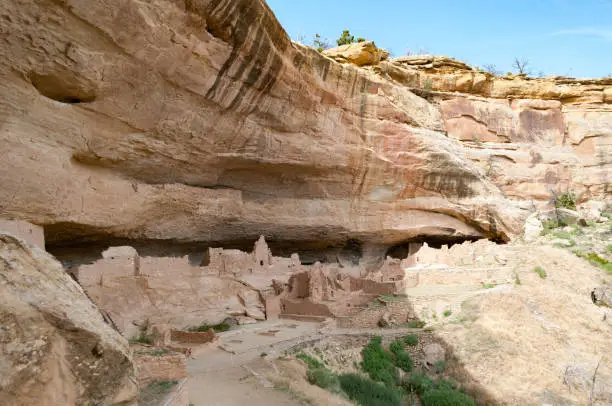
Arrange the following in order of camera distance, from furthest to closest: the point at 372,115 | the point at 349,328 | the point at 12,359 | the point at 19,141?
the point at 372,115 < the point at 349,328 < the point at 19,141 < the point at 12,359

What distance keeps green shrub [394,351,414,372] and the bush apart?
3.80 feet

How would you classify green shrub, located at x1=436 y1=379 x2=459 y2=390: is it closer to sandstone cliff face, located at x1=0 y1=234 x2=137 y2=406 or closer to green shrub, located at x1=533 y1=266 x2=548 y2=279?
green shrub, located at x1=533 y1=266 x2=548 y2=279

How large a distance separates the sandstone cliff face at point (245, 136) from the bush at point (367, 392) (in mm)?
7325

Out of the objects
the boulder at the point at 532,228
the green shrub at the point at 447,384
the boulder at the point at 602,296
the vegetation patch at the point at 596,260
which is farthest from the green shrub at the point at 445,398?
the boulder at the point at 532,228

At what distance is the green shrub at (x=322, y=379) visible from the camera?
31.4 ft

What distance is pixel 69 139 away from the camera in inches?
437

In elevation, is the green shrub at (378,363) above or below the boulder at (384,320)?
below

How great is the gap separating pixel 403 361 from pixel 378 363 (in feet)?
2.48

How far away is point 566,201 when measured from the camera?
2364cm

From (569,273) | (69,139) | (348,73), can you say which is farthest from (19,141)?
(569,273)

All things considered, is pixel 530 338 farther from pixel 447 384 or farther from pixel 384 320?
pixel 384 320

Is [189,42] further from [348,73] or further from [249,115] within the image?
[348,73]

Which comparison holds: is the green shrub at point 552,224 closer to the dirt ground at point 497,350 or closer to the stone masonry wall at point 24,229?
the dirt ground at point 497,350

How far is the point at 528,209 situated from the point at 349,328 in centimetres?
1258
